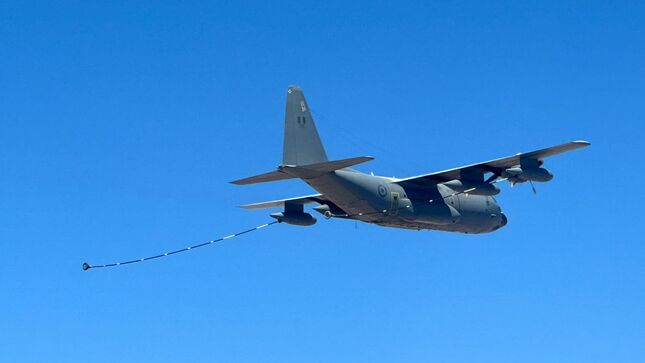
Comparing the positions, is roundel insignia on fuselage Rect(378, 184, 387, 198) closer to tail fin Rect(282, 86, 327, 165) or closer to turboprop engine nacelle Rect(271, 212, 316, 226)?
tail fin Rect(282, 86, 327, 165)

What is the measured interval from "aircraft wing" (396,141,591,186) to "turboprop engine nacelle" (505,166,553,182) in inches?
21.1

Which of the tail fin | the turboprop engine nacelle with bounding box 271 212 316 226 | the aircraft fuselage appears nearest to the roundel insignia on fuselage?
the aircraft fuselage

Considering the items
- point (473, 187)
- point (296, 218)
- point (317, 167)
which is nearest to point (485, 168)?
point (473, 187)

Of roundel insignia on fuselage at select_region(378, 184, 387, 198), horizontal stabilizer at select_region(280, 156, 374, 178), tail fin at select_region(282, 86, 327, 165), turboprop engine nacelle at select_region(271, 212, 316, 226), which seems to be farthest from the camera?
turboprop engine nacelle at select_region(271, 212, 316, 226)

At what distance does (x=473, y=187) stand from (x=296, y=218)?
29.8 feet

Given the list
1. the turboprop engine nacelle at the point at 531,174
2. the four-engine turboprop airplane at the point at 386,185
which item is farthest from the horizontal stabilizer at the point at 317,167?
the turboprop engine nacelle at the point at 531,174

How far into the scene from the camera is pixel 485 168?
167 ft

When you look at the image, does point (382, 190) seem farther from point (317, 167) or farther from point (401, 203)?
point (317, 167)

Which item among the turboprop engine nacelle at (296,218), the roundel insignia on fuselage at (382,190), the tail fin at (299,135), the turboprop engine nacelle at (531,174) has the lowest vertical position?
the turboprop engine nacelle at (531,174)

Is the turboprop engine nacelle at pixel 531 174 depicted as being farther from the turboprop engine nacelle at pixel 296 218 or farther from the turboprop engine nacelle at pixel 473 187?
the turboprop engine nacelle at pixel 296 218

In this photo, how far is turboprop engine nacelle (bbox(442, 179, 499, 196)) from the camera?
166 feet

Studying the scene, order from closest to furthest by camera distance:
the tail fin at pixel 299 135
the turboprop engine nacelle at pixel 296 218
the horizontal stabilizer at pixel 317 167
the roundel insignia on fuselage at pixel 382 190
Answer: the horizontal stabilizer at pixel 317 167, the tail fin at pixel 299 135, the roundel insignia on fuselage at pixel 382 190, the turboprop engine nacelle at pixel 296 218

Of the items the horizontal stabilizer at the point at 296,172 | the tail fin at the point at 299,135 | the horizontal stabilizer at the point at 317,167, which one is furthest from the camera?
the tail fin at the point at 299,135

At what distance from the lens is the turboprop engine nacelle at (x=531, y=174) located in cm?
4928
